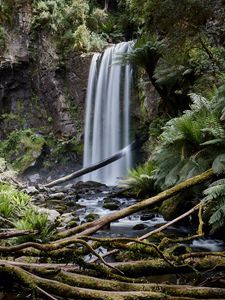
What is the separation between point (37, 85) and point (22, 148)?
143 inches

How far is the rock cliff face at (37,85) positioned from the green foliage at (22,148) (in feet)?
2.32

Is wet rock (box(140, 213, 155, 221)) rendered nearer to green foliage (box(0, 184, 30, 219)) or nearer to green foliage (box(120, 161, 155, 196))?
green foliage (box(120, 161, 155, 196))

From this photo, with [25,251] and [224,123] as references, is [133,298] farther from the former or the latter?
[224,123]

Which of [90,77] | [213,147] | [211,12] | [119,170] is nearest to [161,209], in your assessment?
[213,147]

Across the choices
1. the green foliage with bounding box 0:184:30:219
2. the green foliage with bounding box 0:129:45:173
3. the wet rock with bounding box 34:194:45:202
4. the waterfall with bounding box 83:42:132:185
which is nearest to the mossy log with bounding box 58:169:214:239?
the green foliage with bounding box 0:184:30:219

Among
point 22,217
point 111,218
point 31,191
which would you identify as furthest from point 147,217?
point 31,191

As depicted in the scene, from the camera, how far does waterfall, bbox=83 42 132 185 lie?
1734cm

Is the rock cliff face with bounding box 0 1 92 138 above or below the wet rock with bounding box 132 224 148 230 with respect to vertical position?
above

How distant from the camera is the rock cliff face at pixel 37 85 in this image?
19953 millimetres

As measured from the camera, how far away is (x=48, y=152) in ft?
65.6

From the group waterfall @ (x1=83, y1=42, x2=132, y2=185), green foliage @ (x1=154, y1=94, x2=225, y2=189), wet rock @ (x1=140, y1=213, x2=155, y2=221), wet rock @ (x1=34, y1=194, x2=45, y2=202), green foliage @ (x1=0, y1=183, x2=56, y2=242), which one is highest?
waterfall @ (x1=83, y1=42, x2=132, y2=185)

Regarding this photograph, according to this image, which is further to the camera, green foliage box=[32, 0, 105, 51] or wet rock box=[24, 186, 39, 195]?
green foliage box=[32, 0, 105, 51]

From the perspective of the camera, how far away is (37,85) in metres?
21.2

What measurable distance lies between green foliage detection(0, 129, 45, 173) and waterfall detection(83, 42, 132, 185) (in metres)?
2.84
